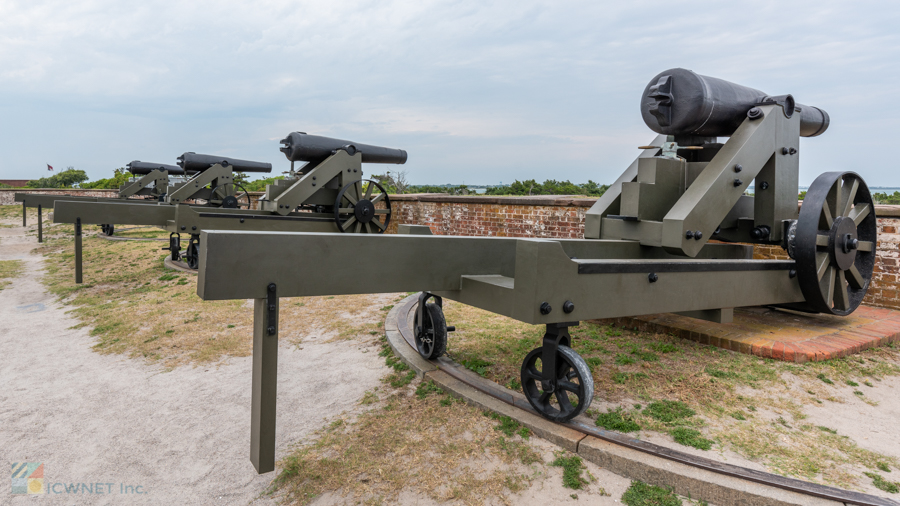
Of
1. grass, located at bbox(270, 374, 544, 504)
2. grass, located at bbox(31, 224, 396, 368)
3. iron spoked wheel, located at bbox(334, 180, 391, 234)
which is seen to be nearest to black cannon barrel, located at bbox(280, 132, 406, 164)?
iron spoked wheel, located at bbox(334, 180, 391, 234)

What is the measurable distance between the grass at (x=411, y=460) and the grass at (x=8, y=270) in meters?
7.85

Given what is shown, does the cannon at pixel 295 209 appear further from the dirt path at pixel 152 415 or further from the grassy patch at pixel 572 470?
the grassy patch at pixel 572 470

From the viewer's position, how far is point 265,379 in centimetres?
219

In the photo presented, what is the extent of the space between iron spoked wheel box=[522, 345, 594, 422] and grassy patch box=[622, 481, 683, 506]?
1.38ft

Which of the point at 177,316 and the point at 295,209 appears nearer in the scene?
the point at 177,316

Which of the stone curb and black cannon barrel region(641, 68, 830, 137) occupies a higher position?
black cannon barrel region(641, 68, 830, 137)

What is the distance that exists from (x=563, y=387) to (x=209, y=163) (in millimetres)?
11623

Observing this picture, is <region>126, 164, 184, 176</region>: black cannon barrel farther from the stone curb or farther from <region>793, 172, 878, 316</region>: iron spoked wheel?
<region>793, 172, 878, 316</region>: iron spoked wheel

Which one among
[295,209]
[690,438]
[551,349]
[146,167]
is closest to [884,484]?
[690,438]

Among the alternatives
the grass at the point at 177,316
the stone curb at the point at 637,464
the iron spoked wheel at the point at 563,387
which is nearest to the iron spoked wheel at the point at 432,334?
the stone curb at the point at 637,464

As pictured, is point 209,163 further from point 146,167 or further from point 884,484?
point 884,484

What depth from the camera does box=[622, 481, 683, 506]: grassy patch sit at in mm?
2133

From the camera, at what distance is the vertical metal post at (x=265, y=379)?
2168 millimetres

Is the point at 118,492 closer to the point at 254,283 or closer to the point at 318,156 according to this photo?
the point at 254,283
